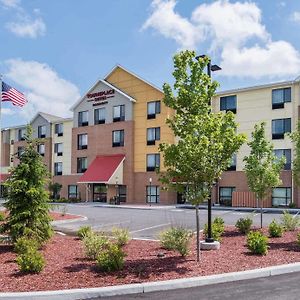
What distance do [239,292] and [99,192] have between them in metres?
42.0

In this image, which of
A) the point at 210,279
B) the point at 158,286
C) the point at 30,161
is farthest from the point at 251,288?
the point at 30,161

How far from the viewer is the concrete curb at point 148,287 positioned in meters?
7.79

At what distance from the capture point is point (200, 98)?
1134 centimetres

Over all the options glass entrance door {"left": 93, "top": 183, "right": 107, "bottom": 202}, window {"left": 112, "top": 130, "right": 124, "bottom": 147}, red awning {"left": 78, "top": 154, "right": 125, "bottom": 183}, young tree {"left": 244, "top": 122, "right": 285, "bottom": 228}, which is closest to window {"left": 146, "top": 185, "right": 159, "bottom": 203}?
red awning {"left": 78, "top": 154, "right": 125, "bottom": 183}

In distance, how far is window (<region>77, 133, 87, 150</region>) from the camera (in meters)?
52.2

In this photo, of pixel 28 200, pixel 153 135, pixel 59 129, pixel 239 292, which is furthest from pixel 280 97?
pixel 239 292

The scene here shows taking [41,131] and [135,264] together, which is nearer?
[135,264]

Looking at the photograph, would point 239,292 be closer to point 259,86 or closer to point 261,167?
point 261,167

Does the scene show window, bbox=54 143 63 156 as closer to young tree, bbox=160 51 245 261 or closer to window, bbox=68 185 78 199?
window, bbox=68 185 78 199

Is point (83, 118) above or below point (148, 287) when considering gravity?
above

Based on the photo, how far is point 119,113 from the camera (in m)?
48.3

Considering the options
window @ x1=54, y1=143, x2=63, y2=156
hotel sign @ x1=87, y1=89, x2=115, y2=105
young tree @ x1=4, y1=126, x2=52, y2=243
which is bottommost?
young tree @ x1=4, y1=126, x2=52, y2=243

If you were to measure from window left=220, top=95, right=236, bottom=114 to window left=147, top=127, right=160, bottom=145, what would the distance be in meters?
7.44

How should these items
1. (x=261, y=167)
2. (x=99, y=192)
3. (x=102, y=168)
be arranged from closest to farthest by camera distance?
(x=261, y=167)
(x=102, y=168)
(x=99, y=192)
